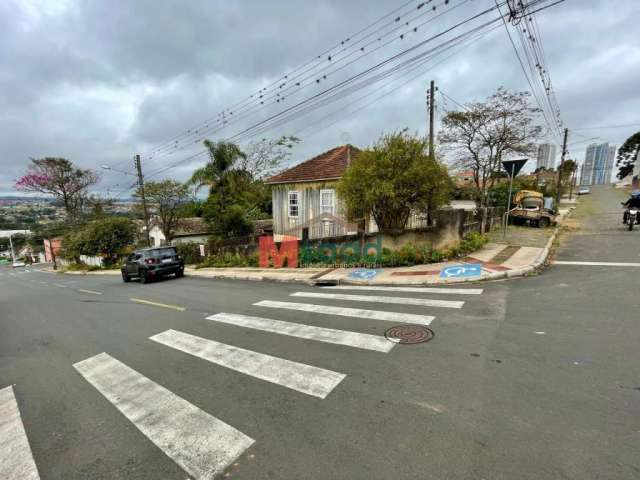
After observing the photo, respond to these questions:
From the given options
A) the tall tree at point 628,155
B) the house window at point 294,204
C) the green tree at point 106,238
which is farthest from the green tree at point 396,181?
the tall tree at point 628,155

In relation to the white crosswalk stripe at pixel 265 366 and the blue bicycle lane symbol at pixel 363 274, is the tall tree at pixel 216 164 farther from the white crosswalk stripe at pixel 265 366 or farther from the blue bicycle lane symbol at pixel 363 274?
the white crosswalk stripe at pixel 265 366

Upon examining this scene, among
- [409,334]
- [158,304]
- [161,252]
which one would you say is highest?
[409,334]

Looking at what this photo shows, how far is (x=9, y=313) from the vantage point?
367 inches

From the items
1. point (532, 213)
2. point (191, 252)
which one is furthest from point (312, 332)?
point (532, 213)

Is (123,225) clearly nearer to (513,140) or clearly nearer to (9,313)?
(9,313)

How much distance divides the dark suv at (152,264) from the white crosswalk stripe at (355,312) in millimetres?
9792

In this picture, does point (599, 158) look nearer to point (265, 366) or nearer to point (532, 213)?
point (532, 213)

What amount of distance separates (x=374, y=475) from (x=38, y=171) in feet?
135

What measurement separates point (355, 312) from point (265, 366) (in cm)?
247

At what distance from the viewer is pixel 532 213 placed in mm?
18016

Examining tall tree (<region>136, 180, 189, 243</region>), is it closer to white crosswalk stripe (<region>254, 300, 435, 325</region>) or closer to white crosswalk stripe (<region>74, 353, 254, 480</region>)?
white crosswalk stripe (<region>254, 300, 435, 325</region>)

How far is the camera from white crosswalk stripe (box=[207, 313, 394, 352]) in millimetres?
4340

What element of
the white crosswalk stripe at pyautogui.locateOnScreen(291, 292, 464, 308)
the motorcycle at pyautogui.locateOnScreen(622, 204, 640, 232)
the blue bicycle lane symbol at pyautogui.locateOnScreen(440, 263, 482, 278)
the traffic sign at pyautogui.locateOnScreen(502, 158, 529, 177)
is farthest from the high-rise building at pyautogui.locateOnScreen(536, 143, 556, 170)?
the white crosswalk stripe at pyautogui.locateOnScreen(291, 292, 464, 308)

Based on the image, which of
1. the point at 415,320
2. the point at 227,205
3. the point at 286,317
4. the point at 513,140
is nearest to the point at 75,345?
the point at 286,317
